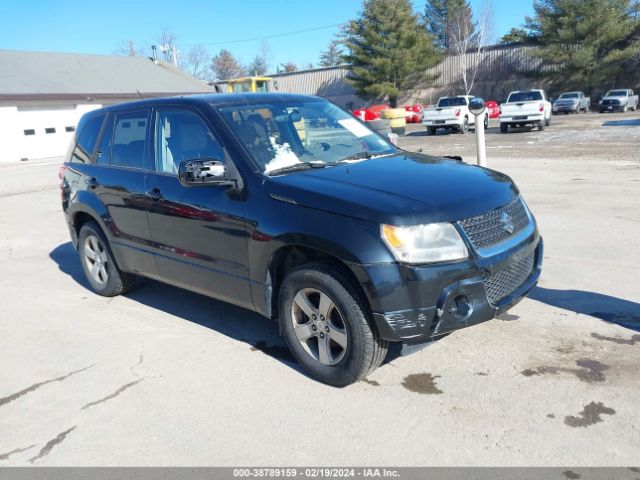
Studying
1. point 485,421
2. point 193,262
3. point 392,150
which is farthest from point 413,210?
point 193,262

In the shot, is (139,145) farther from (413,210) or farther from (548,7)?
(548,7)

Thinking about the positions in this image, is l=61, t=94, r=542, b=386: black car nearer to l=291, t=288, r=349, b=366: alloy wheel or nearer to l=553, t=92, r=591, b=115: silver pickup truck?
l=291, t=288, r=349, b=366: alloy wheel

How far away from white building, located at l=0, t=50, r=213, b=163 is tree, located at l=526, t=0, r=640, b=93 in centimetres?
2981

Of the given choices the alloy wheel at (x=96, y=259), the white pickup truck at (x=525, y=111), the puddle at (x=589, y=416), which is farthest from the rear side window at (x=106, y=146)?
the white pickup truck at (x=525, y=111)

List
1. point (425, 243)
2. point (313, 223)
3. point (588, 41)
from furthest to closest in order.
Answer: point (588, 41), point (313, 223), point (425, 243)

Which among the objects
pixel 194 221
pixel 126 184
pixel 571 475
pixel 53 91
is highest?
pixel 53 91

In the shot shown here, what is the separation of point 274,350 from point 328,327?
87cm

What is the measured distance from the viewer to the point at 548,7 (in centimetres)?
4800

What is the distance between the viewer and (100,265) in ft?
19.4

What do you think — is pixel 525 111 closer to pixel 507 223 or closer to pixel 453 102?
pixel 453 102

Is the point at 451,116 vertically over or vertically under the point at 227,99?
under

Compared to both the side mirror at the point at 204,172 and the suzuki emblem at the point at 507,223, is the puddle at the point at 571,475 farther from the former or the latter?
the side mirror at the point at 204,172

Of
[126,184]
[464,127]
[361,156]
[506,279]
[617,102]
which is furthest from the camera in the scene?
[617,102]

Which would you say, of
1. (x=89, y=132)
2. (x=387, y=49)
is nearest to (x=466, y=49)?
(x=387, y=49)
